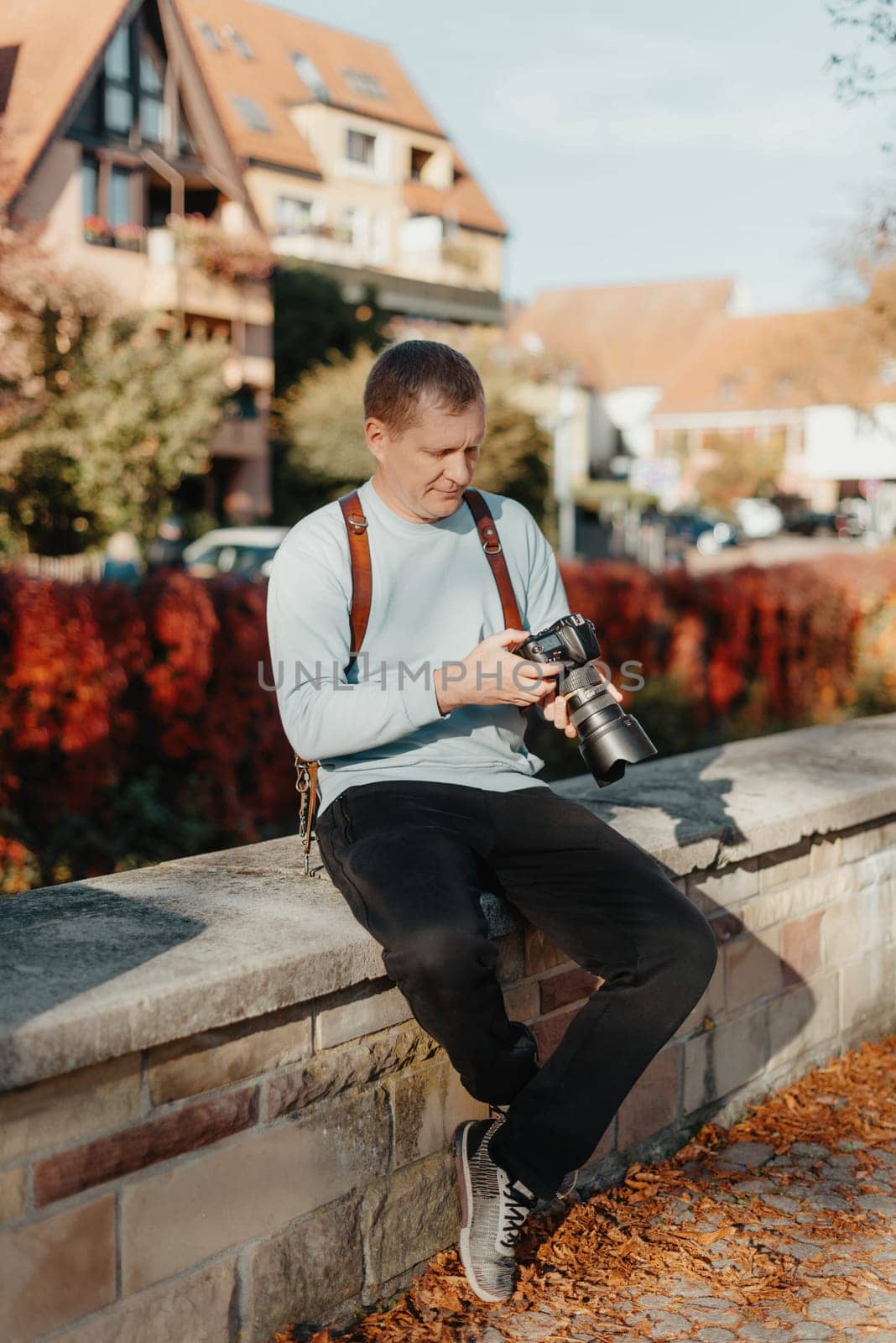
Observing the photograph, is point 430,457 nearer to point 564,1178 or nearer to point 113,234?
point 564,1178

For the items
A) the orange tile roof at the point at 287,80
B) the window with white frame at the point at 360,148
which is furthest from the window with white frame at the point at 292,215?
the window with white frame at the point at 360,148

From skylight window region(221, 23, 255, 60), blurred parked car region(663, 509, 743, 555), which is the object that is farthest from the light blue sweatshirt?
blurred parked car region(663, 509, 743, 555)

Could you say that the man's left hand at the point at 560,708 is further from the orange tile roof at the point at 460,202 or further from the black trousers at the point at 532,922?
the orange tile roof at the point at 460,202

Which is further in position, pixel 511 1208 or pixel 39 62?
pixel 39 62

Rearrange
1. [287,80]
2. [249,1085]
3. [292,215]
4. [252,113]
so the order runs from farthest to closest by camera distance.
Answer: [292,215], [287,80], [252,113], [249,1085]

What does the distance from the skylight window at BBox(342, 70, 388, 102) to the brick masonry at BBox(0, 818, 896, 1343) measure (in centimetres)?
3876

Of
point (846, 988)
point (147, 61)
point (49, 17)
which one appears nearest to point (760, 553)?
point (147, 61)

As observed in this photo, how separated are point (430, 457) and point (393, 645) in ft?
1.39

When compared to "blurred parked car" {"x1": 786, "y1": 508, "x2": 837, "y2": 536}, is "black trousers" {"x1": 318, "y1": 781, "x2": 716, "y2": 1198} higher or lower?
higher

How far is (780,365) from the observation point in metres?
38.7

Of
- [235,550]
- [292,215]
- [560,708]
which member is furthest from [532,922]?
[292,215]

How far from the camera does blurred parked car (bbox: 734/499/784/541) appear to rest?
159ft

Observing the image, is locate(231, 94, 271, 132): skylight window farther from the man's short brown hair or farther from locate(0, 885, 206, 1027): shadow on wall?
locate(0, 885, 206, 1027): shadow on wall

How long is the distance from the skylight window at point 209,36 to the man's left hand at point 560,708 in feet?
98.2
